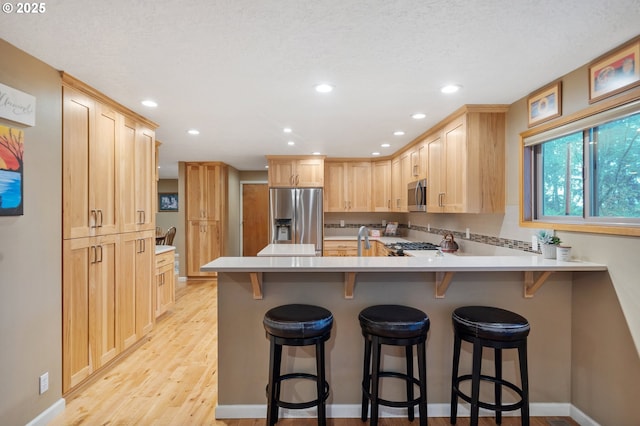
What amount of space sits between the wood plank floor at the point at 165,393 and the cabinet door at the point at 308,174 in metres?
2.70

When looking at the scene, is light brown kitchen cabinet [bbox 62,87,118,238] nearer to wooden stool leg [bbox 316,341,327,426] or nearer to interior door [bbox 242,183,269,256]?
wooden stool leg [bbox 316,341,327,426]

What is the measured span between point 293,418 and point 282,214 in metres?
3.47

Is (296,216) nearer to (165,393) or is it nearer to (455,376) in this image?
(165,393)

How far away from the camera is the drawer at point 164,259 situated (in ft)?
12.6

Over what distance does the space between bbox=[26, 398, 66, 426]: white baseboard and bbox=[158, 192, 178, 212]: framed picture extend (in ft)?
25.1

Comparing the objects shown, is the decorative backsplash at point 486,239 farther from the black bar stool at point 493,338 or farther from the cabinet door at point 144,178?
the cabinet door at point 144,178

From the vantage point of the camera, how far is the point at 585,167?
215cm

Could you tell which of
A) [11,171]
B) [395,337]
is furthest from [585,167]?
[11,171]

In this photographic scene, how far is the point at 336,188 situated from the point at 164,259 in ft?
9.75

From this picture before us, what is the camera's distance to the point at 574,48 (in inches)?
72.1

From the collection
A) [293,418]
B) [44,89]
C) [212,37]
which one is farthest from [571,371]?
[44,89]

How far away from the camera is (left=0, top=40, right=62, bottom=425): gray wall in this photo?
1812 mm

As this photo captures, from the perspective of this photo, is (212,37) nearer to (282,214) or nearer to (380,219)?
(282,214)

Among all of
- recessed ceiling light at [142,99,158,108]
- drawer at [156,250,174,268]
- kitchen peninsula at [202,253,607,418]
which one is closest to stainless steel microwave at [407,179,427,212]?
kitchen peninsula at [202,253,607,418]
